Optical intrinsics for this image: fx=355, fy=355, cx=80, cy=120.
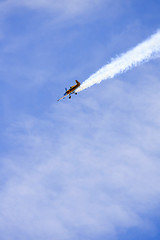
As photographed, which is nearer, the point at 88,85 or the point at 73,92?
the point at 88,85

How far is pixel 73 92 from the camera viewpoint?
256ft

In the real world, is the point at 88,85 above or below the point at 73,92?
below

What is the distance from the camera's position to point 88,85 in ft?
233

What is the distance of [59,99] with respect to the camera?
77.8 metres

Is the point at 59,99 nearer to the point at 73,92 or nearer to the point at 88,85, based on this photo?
the point at 73,92

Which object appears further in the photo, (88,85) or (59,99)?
(59,99)

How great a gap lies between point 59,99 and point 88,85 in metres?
9.56

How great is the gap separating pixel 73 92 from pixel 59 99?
3456 mm

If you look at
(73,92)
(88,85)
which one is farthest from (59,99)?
(88,85)

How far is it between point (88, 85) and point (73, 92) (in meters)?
7.94

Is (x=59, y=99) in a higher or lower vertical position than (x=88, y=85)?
higher
